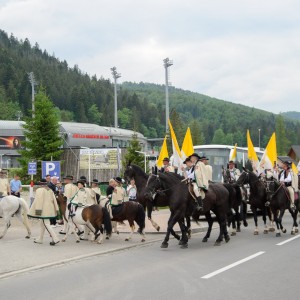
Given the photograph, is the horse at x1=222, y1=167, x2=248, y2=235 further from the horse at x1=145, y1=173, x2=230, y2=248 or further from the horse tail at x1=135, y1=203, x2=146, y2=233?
the horse tail at x1=135, y1=203, x2=146, y2=233

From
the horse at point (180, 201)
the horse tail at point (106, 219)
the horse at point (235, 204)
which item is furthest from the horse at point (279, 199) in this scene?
the horse tail at point (106, 219)

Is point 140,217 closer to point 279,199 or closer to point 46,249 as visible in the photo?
point 46,249

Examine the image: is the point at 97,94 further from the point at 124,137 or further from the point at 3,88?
the point at 124,137

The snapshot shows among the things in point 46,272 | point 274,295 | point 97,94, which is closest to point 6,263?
point 46,272

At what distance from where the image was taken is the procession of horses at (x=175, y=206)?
13.8 metres

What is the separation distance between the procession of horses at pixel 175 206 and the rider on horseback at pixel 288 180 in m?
0.35

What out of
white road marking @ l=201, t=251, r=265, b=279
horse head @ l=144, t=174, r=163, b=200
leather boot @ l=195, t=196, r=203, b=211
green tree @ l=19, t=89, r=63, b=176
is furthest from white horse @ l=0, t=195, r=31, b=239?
green tree @ l=19, t=89, r=63, b=176

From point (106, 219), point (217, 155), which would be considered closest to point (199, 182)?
point (106, 219)

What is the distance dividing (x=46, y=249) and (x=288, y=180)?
8.11m

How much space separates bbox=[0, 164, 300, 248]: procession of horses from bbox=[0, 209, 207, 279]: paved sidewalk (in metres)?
0.37

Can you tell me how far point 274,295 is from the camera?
770cm

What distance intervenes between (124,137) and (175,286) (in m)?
62.6

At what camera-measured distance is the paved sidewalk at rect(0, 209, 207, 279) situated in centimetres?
1093

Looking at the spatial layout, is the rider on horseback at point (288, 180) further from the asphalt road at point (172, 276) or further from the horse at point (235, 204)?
the asphalt road at point (172, 276)
